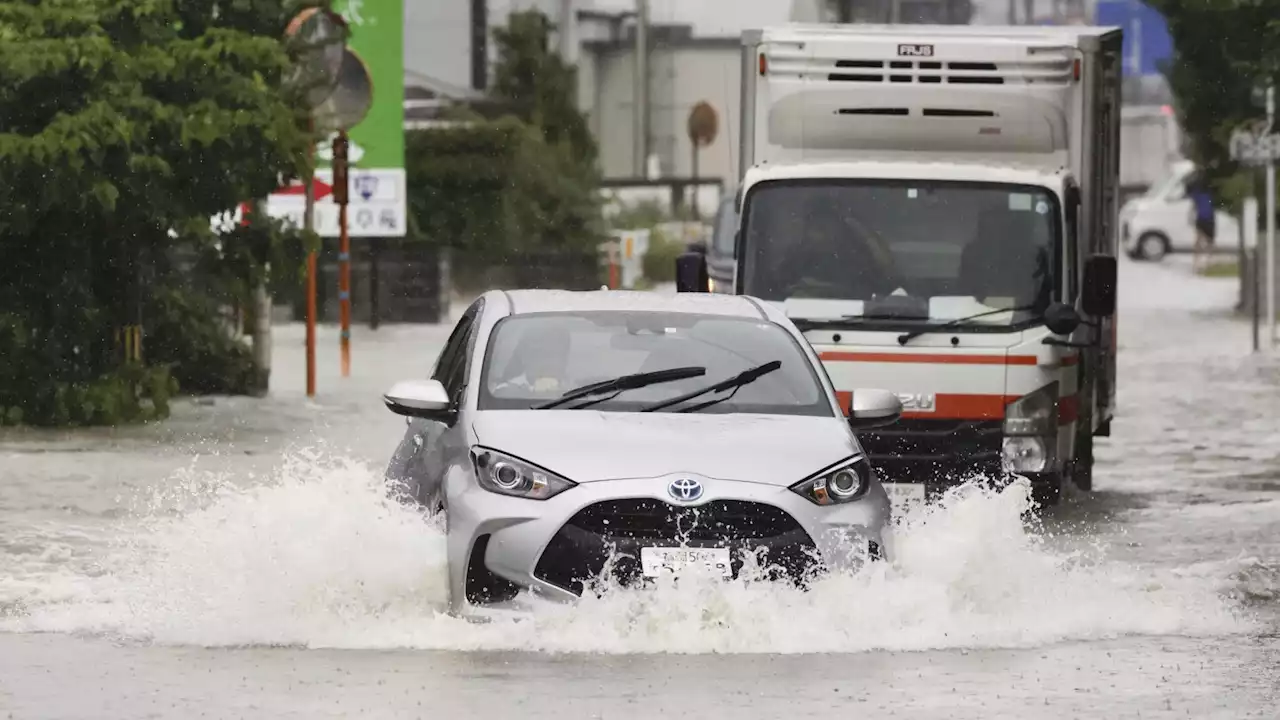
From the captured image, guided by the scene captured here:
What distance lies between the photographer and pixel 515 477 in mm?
10836

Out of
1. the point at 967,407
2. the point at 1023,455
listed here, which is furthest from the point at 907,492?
the point at 1023,455

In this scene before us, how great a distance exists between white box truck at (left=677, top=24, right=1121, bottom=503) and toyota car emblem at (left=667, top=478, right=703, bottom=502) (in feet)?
16.6

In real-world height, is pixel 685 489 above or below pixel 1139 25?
below

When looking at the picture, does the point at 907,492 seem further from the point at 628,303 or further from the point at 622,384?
the point at 622,384

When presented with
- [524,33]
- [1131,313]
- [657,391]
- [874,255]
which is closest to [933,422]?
[874,255]

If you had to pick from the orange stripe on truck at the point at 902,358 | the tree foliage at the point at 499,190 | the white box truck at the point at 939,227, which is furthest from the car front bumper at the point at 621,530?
the tree foliage at the point at 499,190

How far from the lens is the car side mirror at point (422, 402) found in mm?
11516

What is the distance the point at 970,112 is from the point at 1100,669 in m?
7.05

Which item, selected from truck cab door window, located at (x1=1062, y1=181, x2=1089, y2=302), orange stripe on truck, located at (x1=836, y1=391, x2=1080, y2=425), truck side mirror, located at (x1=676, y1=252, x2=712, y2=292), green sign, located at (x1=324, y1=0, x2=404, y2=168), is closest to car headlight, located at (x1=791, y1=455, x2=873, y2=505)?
orange stripe on truck, located at (x1=836, y1=391, x2=1080, y2=425)

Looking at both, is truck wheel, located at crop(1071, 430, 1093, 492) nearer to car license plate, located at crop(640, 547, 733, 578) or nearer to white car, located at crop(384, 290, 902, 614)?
white car, located at crop(384, 290, 902, 614)

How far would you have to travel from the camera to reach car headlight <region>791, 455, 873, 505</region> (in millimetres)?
10891

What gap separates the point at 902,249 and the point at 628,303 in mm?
4296

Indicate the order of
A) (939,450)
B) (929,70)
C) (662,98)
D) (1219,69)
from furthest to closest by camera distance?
(662,98), (1219,69), (929,70), (939,450)

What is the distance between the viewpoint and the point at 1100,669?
A: 34.3ft
